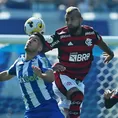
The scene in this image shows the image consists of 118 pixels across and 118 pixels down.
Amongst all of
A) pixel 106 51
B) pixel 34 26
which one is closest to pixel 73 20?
pixel 34 26

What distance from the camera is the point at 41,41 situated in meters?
6.54

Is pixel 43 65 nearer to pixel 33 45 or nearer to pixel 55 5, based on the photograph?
pixel 33 45

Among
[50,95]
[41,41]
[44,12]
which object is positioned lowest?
[44,12]

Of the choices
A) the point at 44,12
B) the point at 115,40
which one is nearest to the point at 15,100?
the point at 115,40

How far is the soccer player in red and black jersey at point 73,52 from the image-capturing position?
22.1ft

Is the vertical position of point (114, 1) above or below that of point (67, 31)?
below

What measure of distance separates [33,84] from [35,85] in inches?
0.8

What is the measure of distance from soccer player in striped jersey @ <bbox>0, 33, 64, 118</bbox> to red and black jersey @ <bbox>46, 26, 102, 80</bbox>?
1.35 ft

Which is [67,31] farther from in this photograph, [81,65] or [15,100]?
[15,100]

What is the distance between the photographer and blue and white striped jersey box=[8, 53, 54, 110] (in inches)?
247

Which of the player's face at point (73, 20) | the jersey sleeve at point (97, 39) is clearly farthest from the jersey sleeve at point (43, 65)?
the jersey sleeve at point (97, 39)

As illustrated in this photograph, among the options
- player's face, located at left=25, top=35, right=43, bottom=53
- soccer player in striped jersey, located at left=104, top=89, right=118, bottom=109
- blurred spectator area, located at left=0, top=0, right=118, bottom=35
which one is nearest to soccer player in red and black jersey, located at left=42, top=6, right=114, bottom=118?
soccer player in striped jersey, located at left=104, top=89, right=118, bottom=109

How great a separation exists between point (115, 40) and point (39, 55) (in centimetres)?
130

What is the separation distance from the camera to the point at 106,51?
7.04 m
